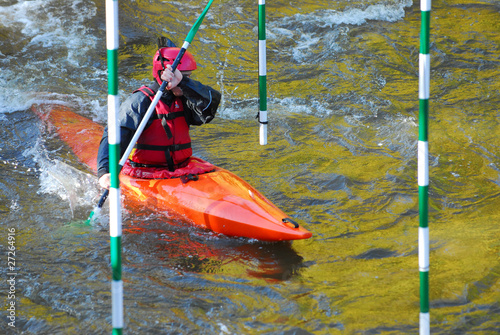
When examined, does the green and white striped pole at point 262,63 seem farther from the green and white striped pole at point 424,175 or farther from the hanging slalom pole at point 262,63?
the green and white striped pole at point 424,175

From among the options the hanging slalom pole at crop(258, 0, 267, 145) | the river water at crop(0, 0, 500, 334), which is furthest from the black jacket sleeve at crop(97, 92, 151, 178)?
the hanging slalom pole at crop(258, 0, 267, 145)

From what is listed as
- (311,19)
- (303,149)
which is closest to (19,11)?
(311,19)

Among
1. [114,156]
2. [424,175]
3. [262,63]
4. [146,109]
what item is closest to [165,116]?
[146,109]

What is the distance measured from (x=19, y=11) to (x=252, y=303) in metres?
6.50

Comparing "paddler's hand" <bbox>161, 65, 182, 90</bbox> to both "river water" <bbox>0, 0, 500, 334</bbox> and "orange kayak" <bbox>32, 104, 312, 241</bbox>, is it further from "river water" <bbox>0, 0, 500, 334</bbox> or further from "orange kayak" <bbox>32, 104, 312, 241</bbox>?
"river water" <bbox>0, 0, 500, 334</bbox>

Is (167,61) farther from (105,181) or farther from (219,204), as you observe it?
(219,204)

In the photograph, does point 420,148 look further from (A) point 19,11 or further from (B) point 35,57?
(A) point 19,11

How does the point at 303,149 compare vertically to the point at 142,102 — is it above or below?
below

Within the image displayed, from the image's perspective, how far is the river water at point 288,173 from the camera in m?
2.76

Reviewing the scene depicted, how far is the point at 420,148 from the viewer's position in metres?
2.19

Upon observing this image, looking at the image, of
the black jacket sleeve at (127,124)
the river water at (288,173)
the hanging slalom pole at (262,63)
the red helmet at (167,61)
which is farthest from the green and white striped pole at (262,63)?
the black jacket sleeve at (127,124)

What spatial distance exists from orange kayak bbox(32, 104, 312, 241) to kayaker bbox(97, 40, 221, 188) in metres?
0.14

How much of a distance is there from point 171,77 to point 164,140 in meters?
0.42

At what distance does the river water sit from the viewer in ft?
9.06
